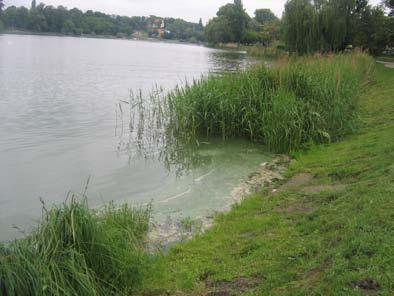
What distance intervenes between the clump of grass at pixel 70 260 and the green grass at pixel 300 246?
0.40 meters

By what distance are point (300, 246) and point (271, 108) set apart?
8.21 m

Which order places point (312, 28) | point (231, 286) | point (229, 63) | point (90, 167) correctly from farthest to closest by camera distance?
point (229, 63) → point (312, 28) → point (90, 167) → point (231, 286)

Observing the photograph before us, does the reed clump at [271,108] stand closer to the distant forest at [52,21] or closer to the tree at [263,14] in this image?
the distant forest at [52,21]

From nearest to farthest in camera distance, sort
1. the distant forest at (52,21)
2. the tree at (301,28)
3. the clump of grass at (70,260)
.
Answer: the clump of grass at (70,260) < the tree at (301,28) < the distant forest at (52,21)

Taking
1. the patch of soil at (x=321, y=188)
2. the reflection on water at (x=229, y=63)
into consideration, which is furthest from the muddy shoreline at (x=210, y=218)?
the reflection on water at (x=229, y=63)

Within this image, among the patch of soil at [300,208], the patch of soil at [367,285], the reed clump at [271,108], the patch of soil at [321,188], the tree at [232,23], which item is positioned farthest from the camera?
the tree at [232,23]

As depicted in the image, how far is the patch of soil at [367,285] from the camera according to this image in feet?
13.3

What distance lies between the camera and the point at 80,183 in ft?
33.7

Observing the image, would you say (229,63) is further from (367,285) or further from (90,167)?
(367,285)

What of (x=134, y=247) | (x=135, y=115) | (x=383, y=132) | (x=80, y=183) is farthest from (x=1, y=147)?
(x=383, y=132)

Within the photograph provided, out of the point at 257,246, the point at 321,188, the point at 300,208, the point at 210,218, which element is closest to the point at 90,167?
the point at 210,218

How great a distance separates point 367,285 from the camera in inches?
162

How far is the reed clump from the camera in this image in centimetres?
1280

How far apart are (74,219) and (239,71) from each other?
11546 millimetres
